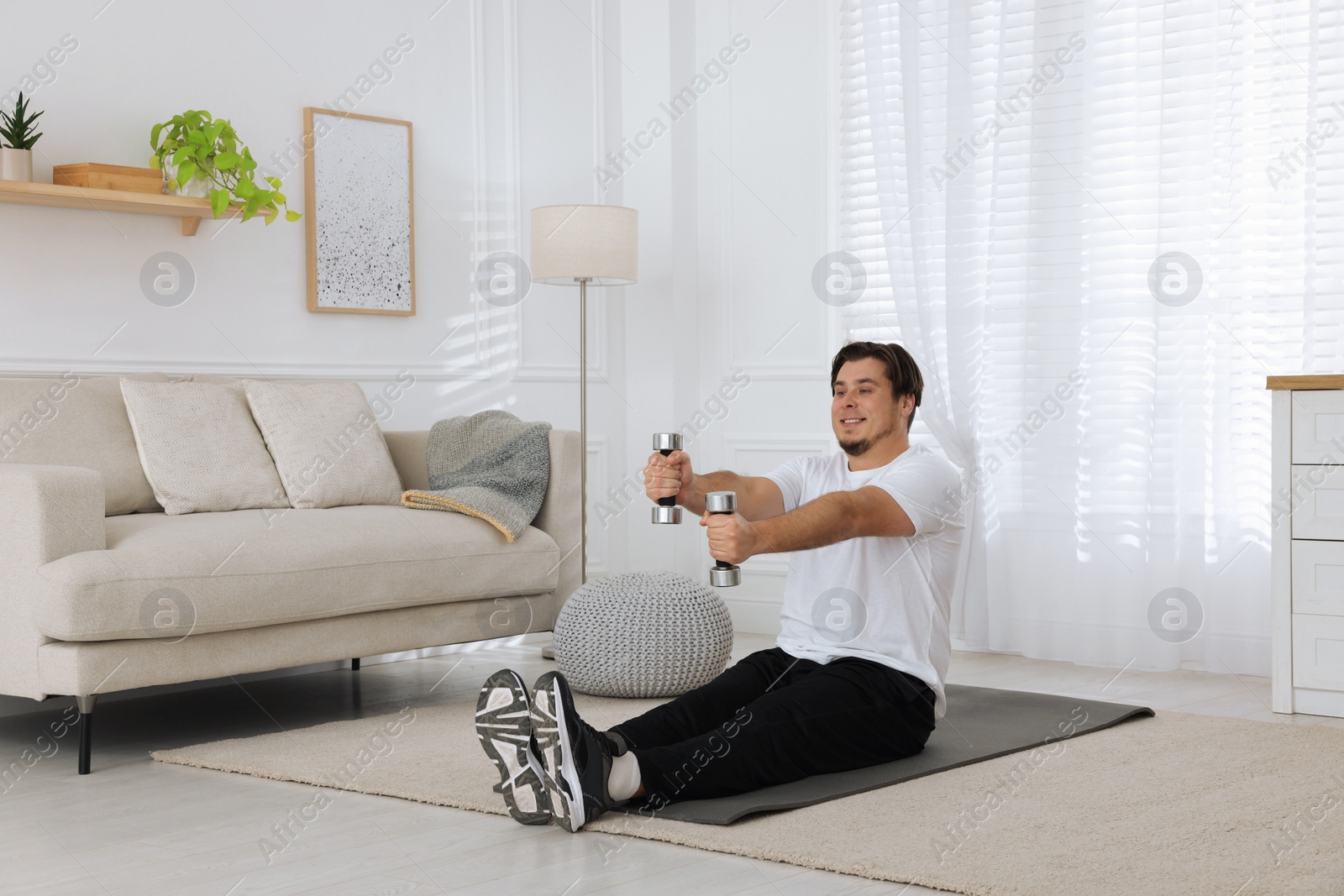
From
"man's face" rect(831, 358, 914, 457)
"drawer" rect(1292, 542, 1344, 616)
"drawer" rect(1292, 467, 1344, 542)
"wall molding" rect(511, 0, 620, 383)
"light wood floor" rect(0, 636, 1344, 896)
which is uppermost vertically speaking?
"wall molding" rect(511, 0, 620, 383)

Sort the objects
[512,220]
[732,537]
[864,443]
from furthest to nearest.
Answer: [512,220], [864,443], [732,537]

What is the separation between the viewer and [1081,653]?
411cm

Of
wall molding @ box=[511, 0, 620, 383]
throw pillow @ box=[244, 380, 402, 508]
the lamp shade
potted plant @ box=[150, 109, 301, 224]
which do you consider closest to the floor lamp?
the lamp shade

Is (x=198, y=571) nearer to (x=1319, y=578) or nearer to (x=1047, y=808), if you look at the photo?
(x=1047, y=808)

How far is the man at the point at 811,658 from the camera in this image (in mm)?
2178

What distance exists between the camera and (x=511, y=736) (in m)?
2.16

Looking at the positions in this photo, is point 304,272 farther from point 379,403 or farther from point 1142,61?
point 1142,61

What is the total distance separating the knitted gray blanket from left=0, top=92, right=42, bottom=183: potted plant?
1.28m

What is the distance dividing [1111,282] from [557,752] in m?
2.60

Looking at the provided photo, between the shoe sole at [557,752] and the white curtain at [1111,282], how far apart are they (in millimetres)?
2340

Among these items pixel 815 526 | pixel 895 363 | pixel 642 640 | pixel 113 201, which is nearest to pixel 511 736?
pixel 815 526

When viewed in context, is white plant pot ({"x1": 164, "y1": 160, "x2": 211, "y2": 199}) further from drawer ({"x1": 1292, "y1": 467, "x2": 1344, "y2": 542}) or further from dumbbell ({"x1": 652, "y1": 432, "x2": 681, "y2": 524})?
drawer ({"x1": 1292, "y1": 467, "x2": 1344, "y2": 542})

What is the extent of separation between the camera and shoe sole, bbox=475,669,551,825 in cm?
215

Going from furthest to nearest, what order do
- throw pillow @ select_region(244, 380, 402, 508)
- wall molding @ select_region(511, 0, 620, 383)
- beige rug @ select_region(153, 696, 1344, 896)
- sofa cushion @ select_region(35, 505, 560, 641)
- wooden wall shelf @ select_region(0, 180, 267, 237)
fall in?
1. wall molding @ select_region(511, 0, 620, 383)
2. throw pillow @ select_region(244, 380, 402, 508)
3. wooden wall shelf @ select_region(0, 180, 267, 237)
4. sofa cushion @ select_region(35, 505, 560, 641)
5. beige rug @ select_region(153, 696, 1344, 896)
